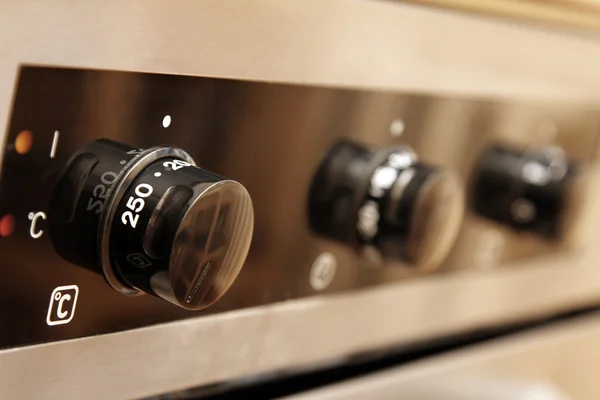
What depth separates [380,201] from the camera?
354 millimetres

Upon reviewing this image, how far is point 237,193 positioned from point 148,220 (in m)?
0.03

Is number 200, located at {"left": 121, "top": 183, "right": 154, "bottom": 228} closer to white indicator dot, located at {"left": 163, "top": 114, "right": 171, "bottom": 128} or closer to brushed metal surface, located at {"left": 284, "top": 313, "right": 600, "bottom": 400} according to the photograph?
white indicator dot, located at {"left": 163, "top": 114, "right": 171, "bottom": 128}

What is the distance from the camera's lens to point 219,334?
0.34 m

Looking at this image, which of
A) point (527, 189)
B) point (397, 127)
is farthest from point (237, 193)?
point (527, 189)

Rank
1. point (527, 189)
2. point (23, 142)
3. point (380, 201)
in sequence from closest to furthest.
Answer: point (23, 142)
point (380, 201)
point (527, 189)

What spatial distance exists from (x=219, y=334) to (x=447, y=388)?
0.20m

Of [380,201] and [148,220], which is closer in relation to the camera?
[148,220]

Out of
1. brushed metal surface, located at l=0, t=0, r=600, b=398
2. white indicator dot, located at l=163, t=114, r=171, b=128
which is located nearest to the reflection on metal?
brushed metal surface, located at l=0, t=0, r=600, b=398

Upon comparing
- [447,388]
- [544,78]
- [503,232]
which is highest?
[544,78]

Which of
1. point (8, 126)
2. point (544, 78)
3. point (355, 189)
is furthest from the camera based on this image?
point (544, 78)

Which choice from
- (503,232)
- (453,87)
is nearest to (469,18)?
(453,87)

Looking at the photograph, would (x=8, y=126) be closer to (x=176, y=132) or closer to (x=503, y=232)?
(x=176, y=132)

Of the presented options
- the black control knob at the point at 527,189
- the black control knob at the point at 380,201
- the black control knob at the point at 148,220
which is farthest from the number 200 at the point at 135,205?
the black control knob at the point at 527,189

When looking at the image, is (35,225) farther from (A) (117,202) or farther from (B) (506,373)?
(B) (506,373)
